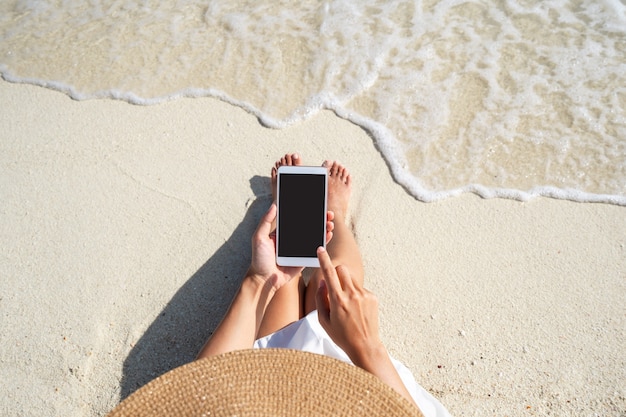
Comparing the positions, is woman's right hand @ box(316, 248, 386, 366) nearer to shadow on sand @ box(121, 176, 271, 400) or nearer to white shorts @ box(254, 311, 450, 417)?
white shorts @ box(254, 311, 450, 417)

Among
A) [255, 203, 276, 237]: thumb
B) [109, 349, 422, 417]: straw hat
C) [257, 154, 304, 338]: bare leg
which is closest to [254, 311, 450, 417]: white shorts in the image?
[257, 154, 304, 338]: bare leg

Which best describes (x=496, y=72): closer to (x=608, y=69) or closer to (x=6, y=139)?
(x=608, y=69)

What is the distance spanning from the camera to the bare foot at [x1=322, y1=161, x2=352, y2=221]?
120 inches

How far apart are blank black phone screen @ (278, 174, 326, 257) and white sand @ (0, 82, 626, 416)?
0.62 metres

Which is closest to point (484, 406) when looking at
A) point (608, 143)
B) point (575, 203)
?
point (575, 203)

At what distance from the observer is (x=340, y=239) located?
114 inches

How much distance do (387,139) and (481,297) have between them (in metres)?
1.20

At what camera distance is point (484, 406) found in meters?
2.44

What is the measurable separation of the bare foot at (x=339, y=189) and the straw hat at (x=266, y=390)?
5.05ft

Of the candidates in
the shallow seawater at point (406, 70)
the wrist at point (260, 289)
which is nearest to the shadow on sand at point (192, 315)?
the wrist at point (260, 289)

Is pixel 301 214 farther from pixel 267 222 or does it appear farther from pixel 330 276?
pixel 330 276

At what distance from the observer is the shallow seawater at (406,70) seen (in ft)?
11.0

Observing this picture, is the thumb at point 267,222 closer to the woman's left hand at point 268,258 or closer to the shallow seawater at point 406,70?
the woman's left hand at point 268,258

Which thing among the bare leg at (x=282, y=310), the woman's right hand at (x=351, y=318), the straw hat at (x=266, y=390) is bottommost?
the bare leg at (x=282, y=310)
